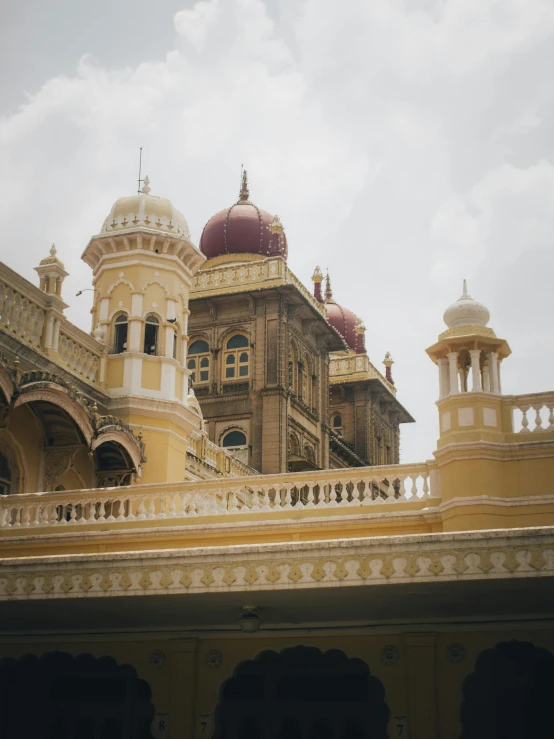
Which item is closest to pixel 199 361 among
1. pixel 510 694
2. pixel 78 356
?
pixel 78 356

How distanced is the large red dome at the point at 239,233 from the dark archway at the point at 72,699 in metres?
27.1

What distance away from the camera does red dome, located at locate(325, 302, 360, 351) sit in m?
52.6

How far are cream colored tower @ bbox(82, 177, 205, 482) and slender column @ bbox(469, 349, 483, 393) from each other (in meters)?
7.53

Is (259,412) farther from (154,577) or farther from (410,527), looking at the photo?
(154,577)

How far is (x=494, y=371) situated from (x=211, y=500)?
15.1 ft

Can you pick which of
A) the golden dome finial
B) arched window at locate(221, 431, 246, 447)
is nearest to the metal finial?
the golden dome finial

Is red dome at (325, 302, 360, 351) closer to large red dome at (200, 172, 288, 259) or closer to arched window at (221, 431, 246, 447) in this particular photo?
large red dome at (200, 172, 288, 259)

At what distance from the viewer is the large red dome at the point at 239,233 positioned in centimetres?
4091

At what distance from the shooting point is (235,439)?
1455 inches

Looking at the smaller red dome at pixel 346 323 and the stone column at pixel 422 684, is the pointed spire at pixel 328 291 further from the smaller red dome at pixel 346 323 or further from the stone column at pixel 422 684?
the stone column at pixel 422 684

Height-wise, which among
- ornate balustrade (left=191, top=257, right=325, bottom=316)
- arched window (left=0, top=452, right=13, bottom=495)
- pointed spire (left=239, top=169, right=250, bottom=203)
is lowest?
arched window (left=0, top=452, right=13, bottom=495)

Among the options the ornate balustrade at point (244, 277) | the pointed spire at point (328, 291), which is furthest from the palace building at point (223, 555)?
the pointed spire at point (328, 291)

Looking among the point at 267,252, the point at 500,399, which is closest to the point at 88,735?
the point at 500,399

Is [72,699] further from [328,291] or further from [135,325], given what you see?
[328,291]
